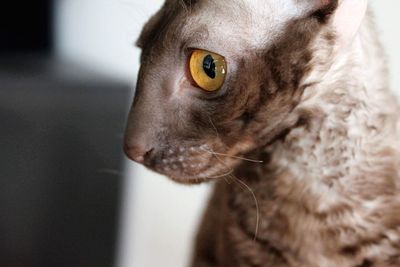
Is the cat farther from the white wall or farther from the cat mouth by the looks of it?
the white wall

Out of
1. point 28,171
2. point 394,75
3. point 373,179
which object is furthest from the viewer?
point 28,171

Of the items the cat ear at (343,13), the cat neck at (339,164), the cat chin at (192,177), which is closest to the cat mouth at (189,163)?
the cat chin at (192,177)

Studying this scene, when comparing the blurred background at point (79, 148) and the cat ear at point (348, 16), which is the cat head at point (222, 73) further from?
the blurred background at point (79, 148)

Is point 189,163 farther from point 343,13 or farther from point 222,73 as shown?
point 343,13

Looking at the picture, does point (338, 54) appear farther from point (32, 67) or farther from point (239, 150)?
point (32, 67)

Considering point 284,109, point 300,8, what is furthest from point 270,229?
point 300,8
